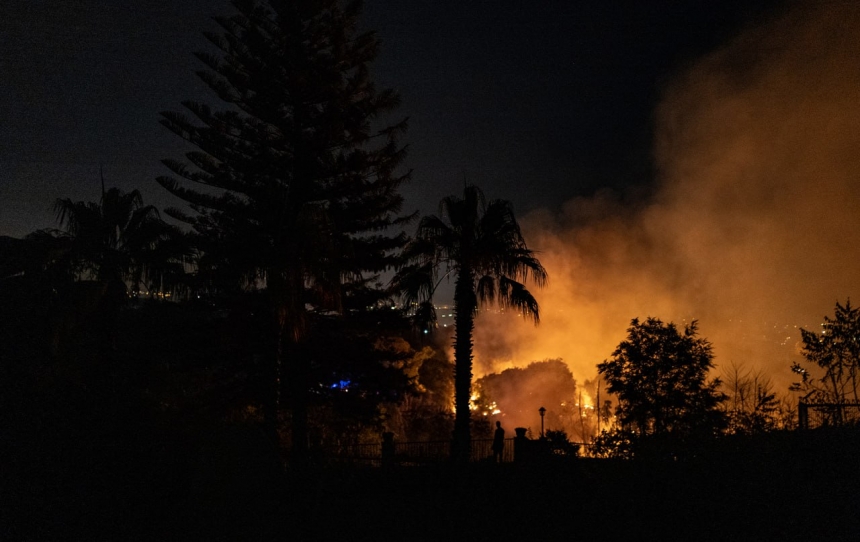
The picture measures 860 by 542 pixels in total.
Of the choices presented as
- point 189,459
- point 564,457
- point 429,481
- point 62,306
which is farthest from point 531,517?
point 62,306

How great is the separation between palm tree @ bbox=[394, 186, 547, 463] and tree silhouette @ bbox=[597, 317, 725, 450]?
2264mm

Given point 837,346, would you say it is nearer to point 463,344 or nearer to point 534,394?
point 463,344

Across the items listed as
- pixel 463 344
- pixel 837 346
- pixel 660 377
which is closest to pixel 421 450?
pixel 463 344

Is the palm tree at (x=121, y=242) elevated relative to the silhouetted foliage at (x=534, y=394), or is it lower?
elevated

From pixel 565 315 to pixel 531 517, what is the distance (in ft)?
220

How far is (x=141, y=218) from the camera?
44.2 ft

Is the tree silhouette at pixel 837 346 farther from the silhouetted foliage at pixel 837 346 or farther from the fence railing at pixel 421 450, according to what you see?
the fence railing at pixel 421 450

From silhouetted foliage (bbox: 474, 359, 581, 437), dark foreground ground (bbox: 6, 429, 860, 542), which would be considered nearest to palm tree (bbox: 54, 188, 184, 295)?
dark foreground ground (bbox: 6, 429, 860, 542)

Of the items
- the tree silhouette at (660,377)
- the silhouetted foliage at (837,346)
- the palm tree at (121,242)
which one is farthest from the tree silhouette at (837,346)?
the palm tree at (121,242)

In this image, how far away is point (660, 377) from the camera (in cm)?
1182

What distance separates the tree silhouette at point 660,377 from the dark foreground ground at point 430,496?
4612mm

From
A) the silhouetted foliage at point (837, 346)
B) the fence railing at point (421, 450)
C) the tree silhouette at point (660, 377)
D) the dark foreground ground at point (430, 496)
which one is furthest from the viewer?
the silhouetted foliage at point (837, 346)

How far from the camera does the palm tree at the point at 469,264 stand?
12656mm

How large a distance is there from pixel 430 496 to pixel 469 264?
610cm
